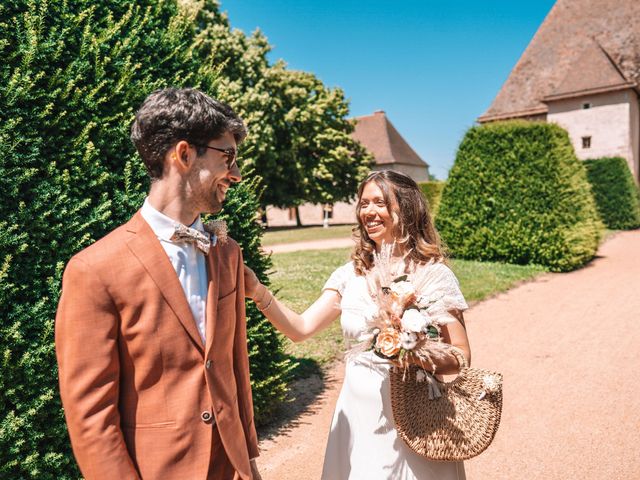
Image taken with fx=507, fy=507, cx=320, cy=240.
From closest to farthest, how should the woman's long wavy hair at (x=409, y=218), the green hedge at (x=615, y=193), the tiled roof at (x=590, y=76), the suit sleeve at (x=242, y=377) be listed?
the suit sleeve at (x=242, y=377) → the woman's long wavy hair at (x=409, y=218) → the green hedge at (x=615, y=193) → the tiled roof at (x=590, y=76)

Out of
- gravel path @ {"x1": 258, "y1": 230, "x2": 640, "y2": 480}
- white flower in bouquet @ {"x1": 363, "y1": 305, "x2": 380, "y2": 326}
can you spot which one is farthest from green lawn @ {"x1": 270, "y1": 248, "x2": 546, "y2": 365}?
white flower in bouquet @ {"x1": 363, "y1": 305, "x2": 380, "y2": 326}

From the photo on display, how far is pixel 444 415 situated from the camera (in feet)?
7.45

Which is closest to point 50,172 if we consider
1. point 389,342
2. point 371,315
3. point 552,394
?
point 371,315

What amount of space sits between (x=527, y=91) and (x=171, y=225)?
35.1 metres

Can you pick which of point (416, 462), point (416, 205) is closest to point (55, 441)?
point (416, 462)

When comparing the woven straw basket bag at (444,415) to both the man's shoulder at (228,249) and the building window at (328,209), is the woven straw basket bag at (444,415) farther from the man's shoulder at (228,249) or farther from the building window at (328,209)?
the building window at (328,209)

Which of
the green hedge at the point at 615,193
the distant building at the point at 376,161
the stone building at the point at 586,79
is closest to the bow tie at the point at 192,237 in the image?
the green hedge at the point at 615,193

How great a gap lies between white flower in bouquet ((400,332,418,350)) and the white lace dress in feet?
0.91

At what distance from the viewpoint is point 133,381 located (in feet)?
5.81

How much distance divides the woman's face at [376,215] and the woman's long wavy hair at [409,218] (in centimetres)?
2

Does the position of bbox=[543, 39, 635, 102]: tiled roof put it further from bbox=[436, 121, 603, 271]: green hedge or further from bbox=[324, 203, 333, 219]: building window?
bbox=[436, 121, 603, 271]: green hedge

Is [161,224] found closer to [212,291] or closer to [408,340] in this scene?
[212,291]

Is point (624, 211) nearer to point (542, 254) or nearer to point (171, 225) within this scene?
point (542, 254)

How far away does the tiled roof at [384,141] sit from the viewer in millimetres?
44469
